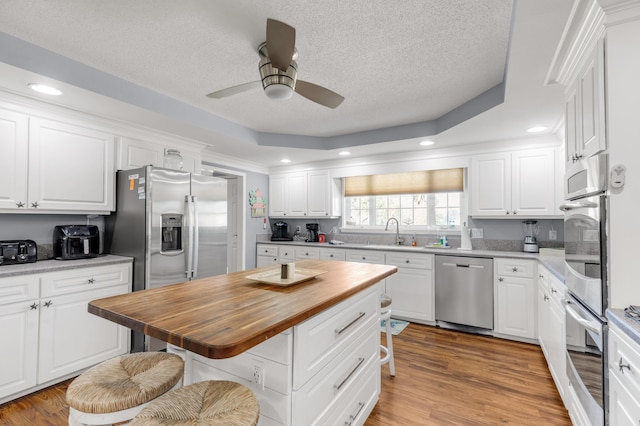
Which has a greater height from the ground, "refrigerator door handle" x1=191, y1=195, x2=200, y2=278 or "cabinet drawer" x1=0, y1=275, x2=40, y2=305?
"refrigerator door handle" x1=191, y1=195, x2=200, y2=278

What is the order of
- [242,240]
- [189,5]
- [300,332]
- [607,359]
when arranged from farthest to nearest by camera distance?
[242,240], [189,5], [607,359], [300,332]

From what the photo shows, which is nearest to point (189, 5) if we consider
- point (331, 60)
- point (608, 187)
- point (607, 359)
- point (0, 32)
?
point (331, 60)

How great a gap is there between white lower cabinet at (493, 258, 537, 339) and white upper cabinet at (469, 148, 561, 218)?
671 mm

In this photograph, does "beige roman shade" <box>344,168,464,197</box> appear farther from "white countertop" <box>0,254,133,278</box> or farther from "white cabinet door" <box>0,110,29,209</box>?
"white cabinet door" <box>0,110,29,209</box>

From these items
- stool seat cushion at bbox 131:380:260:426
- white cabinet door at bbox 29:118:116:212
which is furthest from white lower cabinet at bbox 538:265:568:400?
white cabinet door at bbox 29:118:116:212

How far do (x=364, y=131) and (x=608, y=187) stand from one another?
2973 mm

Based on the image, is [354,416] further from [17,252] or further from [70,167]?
[70,167]

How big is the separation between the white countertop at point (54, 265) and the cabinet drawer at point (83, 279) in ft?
0.14

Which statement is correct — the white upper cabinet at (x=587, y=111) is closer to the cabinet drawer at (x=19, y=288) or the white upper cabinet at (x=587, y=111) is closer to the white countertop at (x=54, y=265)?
the white countertop at (x=54, y=265)

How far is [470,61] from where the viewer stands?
2248 millimetres

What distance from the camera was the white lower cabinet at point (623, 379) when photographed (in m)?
1.08

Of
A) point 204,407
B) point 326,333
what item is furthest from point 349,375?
point 204,407

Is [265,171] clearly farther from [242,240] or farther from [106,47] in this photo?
[106,47]

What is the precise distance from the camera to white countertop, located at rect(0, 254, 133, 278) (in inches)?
86.7
